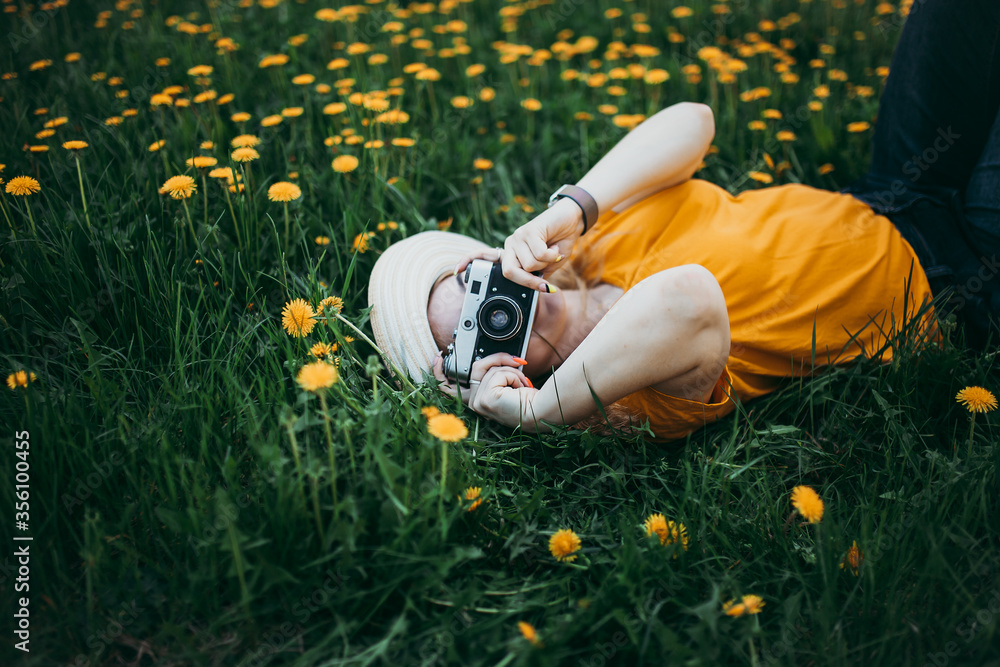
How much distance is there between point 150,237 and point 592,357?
1211 millimetres

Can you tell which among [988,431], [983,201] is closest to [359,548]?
[988,431]

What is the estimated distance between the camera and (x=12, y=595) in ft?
3.56

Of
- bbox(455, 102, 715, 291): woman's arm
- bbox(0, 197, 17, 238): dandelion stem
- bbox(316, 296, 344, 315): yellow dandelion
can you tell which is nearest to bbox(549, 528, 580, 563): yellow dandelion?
bbox(455, 102, 715, 291): woman's arm

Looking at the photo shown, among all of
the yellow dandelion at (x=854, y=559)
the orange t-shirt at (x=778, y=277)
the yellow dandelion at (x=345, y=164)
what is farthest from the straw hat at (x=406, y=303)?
the yellow dandelion at (x=854, y=559)

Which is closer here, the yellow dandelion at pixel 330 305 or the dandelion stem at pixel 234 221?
the yellow dandelion at pixel 330 305

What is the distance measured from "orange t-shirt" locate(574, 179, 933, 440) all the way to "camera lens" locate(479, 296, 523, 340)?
345mm

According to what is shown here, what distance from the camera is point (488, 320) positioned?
1499 mm

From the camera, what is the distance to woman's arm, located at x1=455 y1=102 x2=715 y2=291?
1.58 m

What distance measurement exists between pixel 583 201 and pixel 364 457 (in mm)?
898

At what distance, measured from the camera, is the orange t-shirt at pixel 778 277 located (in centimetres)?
155

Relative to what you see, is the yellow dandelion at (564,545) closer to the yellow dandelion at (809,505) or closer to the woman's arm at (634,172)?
the yellow dandelion at (809,505)

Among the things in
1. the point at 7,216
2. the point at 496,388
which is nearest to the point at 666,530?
the point at 496,388

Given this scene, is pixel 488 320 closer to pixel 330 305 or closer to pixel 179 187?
pixel 330 305

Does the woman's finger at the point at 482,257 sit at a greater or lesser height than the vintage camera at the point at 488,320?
greater
